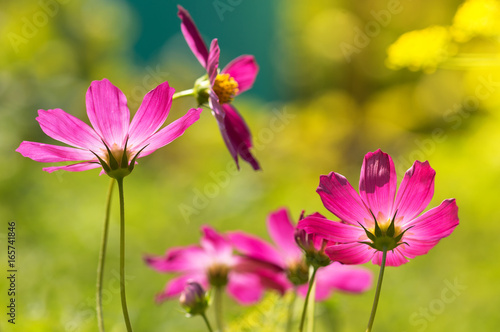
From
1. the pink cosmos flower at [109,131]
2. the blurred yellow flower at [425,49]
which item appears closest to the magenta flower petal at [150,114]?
the pink cosmos flower at [109,131]

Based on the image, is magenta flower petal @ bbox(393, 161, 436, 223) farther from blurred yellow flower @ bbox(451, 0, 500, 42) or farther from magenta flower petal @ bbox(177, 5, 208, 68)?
blurred yellow flower @ bbox(451, 0, 500, 42)

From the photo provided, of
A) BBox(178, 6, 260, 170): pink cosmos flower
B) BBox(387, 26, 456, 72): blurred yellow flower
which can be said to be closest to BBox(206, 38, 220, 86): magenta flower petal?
BBox(178, 6, 260, 170): pink cosmos flower

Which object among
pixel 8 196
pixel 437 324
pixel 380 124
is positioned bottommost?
pixel 437 324

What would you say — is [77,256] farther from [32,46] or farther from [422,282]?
[32,46]

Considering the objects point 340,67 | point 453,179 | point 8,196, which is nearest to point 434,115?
point 340,67

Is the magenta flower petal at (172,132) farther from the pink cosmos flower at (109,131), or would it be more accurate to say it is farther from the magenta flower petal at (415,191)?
the magenta flower petal at (415,191)

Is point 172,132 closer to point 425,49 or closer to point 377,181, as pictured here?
point 377,181

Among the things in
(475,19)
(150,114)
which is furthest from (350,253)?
(475,19)
